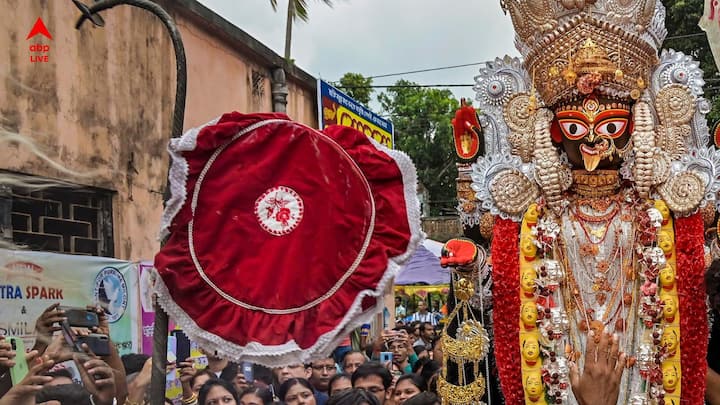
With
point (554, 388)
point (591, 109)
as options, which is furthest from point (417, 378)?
point (591, 109)

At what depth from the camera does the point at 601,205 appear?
4023mm

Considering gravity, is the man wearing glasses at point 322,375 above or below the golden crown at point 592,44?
below

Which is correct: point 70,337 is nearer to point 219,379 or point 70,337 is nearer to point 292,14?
point 219,379

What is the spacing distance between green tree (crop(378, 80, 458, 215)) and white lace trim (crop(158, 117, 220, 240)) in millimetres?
22855

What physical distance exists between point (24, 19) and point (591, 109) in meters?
4.25

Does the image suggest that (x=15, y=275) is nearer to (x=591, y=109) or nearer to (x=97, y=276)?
(x=97, y=276)

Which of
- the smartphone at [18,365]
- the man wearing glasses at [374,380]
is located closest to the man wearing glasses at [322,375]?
the man wearing glasses at [374,380]

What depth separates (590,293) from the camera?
3.96m

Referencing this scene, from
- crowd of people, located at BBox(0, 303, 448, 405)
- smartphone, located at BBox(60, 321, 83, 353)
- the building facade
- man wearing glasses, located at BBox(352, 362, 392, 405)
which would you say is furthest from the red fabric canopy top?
the building facade

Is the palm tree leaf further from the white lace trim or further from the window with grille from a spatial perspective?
the white lace trim

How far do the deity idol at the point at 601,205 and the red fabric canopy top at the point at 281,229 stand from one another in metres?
1.44

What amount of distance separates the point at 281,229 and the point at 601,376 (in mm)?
1131

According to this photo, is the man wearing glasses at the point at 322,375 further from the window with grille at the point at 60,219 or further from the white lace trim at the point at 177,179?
the white lace trim at the point at 177,179

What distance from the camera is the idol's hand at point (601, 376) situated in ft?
7.85
